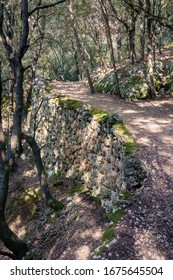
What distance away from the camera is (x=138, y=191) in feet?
26.2

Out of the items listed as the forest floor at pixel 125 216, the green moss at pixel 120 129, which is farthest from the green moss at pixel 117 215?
the green moss at pixel 120 129

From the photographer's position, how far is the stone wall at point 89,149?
9062mm

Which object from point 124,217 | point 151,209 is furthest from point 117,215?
point 151,209

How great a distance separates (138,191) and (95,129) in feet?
13.7

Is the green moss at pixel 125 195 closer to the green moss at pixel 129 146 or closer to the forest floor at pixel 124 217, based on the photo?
the forest floor at pixel 124 217

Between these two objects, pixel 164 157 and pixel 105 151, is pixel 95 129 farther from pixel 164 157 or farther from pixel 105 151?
pixel 164 157

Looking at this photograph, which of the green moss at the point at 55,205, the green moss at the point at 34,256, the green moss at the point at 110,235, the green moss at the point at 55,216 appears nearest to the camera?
the green moss at the point at 110,235

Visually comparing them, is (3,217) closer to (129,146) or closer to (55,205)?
(55,205)

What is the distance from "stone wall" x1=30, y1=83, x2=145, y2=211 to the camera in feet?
29.7

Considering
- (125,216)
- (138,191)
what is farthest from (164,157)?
(125,216)

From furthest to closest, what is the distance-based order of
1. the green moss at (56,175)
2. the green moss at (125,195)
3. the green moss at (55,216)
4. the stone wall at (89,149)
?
the green moss at (56,175) < the green moss at (55,216) < the stone wall at (89,149) < the green moss at (125,195)

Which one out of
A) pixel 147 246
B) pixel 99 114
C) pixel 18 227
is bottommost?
pixel 18 227

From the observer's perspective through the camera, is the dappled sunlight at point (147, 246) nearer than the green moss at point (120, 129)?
Yes

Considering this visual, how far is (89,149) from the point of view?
39.6 feet
